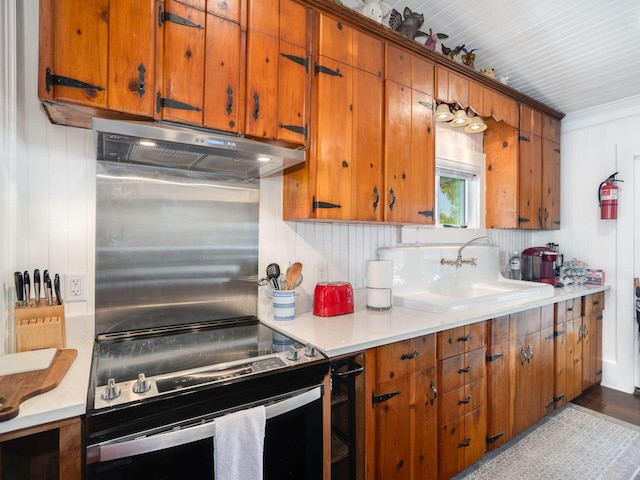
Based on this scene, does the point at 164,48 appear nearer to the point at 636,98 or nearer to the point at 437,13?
the point at 437,13

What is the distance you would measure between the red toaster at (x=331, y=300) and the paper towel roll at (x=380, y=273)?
0.18 m

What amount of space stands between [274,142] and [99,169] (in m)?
0.76

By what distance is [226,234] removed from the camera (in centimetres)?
177

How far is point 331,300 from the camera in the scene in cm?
183

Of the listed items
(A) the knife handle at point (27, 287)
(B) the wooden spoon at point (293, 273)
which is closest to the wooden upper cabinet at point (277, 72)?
(B) the wooden spoon at point (293, 273)

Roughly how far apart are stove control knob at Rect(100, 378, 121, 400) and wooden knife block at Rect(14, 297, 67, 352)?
0.45m

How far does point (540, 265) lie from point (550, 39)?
182 cm

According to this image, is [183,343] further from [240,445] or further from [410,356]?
[410,356]

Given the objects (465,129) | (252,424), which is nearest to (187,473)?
(252,424)

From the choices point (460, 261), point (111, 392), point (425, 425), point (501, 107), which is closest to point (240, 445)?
point (111, 392)

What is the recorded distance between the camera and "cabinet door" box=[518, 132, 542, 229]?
2861 mm

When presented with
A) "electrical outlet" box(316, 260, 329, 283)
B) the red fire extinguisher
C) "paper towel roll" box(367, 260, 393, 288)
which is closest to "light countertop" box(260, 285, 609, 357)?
"paper towel roll" box(367, 260, 393, 288)

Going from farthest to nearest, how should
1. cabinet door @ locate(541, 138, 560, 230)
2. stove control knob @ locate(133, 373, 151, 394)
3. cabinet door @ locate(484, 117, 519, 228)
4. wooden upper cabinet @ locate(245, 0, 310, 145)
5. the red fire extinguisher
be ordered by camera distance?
cabinet door @ locate(541, 138, 560, 230) → the red fire extinguisher → cabinet door @ locate(484, 117, 519, 228) → wooden upper cabinet @ locate(245, 0, 310, 145) → stove control knob @ locate(133, 373, 151, 394)

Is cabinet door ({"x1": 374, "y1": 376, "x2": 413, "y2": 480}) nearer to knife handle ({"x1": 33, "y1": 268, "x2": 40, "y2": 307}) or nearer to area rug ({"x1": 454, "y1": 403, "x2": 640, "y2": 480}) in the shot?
area rug ({"x1": 454, "y1": 403, "x2": 640, "y2": 480})
